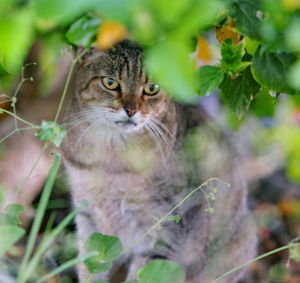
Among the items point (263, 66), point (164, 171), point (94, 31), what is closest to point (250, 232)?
point (164, 171)

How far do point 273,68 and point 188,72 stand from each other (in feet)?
2.50

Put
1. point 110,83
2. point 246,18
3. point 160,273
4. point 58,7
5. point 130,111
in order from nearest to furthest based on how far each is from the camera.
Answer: point 58,7
point 246,18
point 160,273
point 130,111
point 110,83

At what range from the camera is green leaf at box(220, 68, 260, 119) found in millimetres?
1991

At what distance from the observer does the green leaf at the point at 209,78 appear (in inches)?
72.2

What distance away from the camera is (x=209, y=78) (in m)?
1.85

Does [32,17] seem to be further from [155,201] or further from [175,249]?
[175,249]

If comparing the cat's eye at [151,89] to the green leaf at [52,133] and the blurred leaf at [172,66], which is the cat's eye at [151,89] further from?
the blurred leaf at [172,66]

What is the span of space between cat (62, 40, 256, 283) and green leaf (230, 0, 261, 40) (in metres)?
0.72

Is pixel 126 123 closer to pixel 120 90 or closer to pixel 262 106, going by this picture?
pixel 120 90

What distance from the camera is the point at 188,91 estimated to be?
3.43 ft

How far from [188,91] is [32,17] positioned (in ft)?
1.11

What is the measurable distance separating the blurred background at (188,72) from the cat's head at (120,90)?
13cm

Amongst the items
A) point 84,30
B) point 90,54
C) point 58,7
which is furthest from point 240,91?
point 58,7

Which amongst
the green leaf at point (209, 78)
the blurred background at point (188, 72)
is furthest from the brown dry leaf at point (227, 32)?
the green leaf at point (209, 78)
